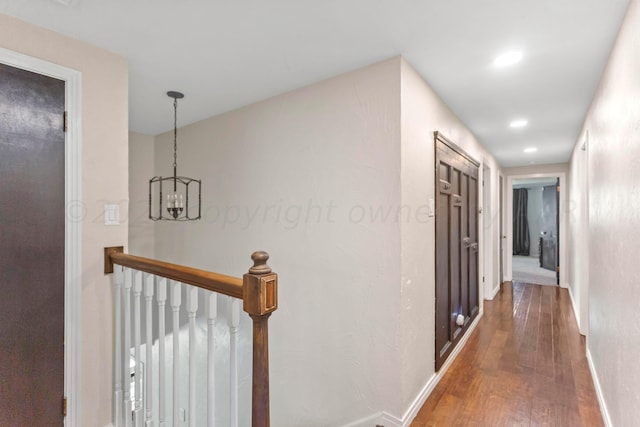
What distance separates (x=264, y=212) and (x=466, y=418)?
2.12m

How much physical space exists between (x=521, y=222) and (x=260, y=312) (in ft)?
35.9

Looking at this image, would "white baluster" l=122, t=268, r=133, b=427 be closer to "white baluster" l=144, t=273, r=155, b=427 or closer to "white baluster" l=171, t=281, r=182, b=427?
"white baluster" l=144, t=273, r=155, b=427

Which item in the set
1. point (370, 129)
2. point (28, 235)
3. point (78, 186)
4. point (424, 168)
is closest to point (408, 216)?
point (424, 168)

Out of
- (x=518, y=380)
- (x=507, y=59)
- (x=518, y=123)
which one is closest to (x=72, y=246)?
(x=507, y=59)

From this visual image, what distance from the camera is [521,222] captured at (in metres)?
9.75

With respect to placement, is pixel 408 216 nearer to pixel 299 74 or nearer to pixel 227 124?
pixel 299 74

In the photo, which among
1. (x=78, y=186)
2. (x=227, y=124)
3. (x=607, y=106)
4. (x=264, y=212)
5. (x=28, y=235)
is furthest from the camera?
(x=227, y=124)

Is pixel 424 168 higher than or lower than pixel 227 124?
lower

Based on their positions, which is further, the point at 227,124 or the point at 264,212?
the point at 227,124

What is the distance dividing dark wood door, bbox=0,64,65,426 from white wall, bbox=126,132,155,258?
2.26m

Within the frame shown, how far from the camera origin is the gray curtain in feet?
31.8

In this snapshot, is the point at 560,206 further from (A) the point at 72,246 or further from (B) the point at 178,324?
(A) the point at 72,246

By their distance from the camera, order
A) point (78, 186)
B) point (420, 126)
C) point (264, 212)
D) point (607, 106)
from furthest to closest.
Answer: point (264, 212)
point (420, 126)
point (607, 106)
point (78, 186)

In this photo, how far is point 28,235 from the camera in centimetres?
156
